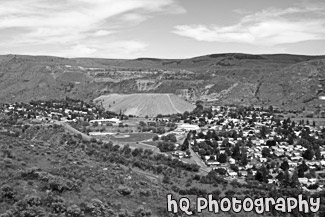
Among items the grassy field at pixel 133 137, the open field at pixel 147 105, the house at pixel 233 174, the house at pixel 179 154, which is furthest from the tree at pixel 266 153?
the open field at pixel 147 105

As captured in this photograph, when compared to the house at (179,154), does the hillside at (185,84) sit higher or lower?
higher

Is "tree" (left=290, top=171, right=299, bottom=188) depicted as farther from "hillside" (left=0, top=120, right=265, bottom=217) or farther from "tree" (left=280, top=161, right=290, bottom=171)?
"hillside" (left=0, top=120, right=265, bottom=217)

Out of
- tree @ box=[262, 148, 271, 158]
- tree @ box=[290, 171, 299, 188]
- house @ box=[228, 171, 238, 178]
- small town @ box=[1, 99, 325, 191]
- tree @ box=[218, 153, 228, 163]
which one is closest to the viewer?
tree @ box=[290, 171, 299, 188]

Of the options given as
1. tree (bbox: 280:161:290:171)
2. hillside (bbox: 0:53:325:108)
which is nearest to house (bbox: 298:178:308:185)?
tree (bbox: 280:161:290:171)

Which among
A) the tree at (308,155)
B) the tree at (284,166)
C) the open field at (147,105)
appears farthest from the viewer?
the open field at (147,105)

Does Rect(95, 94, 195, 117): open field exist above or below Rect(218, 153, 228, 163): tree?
above

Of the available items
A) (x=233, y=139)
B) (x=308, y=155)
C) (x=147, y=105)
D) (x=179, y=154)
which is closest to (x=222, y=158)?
(x=179, y=154)

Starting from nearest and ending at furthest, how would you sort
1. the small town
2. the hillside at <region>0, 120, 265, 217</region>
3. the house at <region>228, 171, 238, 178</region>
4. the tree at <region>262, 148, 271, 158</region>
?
the hillside at <region>0, 120, 265, 217</region> < the house at <region>228, 171, 238, 178</region> < the small town < the tree at <region>262, 148, 271, 158</region>

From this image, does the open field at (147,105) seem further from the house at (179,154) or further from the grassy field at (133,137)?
the house at (179,154)
